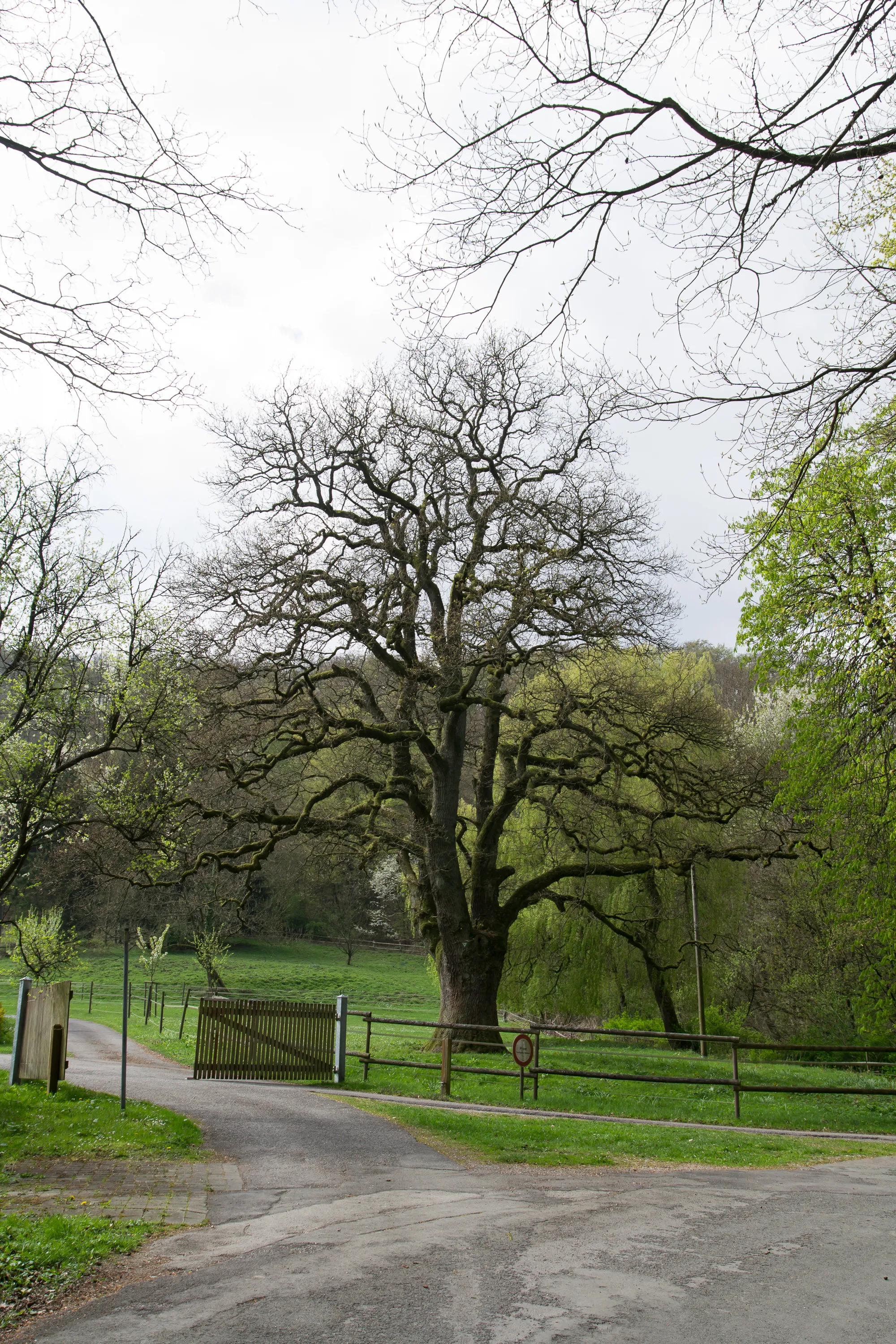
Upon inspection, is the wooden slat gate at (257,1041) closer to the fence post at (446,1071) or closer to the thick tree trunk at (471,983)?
the fence post at (446,1071)

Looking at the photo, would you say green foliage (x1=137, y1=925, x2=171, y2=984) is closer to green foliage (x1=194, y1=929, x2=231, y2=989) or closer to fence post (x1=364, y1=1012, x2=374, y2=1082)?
green foliage (x1=194, y1=929, x2=231, y2=989)

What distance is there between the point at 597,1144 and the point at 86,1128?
5.57m

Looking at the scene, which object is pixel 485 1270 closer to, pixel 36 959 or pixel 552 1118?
pixel 552 1118

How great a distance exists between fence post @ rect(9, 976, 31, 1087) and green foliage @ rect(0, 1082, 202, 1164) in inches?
38.7

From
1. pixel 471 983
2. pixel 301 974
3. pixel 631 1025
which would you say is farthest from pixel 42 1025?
pixel 301 974

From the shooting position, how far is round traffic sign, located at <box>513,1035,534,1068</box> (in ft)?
48.7

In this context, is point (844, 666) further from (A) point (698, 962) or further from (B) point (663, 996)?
(B) point (663, 996)

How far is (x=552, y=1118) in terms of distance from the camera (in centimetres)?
1312

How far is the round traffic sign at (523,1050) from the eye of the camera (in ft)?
48.7

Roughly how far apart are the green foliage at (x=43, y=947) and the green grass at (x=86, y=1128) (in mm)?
17637

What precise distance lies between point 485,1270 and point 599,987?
23275 millimetres

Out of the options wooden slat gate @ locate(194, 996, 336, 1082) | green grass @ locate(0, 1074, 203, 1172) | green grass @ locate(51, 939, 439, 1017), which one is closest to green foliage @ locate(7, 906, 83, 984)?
green grass @ locate(51, 939, 439, 1017)

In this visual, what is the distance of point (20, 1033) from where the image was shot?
538 inches

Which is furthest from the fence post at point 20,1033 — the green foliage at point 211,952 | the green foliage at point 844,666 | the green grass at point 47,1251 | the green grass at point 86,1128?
the green foliage at point 211,952
